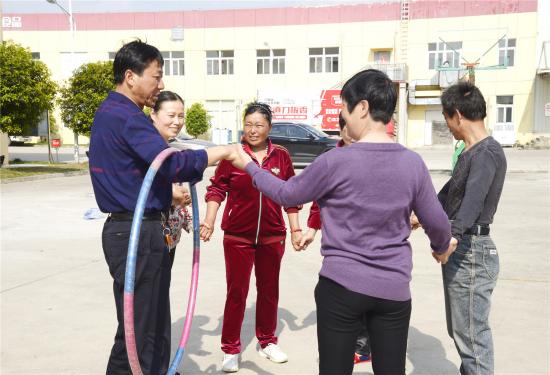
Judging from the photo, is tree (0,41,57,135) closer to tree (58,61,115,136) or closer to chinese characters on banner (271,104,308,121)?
tree (58,61,115,136)

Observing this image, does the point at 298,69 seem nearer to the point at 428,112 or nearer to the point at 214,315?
the point at 428,112

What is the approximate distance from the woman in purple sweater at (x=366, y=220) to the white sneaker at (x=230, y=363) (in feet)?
5.48

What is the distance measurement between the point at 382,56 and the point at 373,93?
1519 inches

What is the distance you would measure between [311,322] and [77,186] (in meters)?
12.8

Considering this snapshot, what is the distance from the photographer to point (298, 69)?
4019cm

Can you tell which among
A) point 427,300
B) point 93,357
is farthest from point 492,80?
point 93,357

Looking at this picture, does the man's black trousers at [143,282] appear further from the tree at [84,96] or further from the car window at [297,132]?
the tree at [84,96]

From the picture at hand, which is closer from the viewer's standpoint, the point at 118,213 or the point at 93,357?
the point at 118,213

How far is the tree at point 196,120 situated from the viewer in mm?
40031

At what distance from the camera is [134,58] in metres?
2.81

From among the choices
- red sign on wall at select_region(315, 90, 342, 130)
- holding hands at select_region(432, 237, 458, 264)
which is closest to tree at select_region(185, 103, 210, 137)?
red sign on wall at select_region(315, 90, 342, 130)

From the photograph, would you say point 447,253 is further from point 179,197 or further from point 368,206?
point 179,197

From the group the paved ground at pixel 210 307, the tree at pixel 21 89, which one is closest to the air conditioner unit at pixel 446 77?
the tree at pixel 21 89

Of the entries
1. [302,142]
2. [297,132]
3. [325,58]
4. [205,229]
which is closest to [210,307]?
[205,229]
